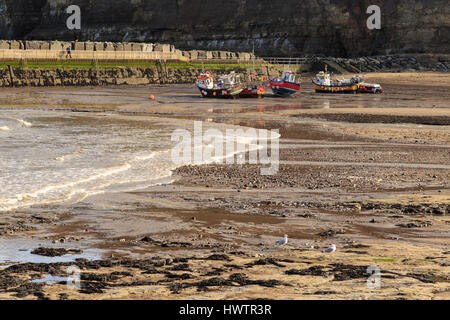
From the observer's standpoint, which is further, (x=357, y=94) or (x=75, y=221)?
(x=357, y=94)

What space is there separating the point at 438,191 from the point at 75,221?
6745mm

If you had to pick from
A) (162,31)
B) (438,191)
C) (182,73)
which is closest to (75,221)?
(438,191)

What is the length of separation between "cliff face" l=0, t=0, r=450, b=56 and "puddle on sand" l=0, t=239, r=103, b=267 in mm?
69921

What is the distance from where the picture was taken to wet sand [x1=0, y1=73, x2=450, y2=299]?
6.88m

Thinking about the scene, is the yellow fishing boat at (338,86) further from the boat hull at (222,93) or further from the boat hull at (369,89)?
the boat hull at (222,93)

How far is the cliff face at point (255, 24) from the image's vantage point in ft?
244

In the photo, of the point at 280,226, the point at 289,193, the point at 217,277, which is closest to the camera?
the point at 217,277

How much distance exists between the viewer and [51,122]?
25.8m

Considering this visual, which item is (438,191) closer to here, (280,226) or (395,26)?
(280,226)

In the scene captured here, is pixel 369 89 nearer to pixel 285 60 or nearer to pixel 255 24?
pixel 285 60

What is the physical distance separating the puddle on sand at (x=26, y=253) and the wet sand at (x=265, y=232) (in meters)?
0.05

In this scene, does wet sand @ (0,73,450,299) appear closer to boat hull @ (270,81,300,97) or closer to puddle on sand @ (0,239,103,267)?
puddle on sand @ (0,239,103,267)

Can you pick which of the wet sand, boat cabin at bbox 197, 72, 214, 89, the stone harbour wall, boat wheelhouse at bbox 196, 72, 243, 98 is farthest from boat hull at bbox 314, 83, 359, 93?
the wet sand

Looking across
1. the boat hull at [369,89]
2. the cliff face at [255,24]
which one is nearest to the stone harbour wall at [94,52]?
the cliff face at [255,24]
